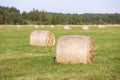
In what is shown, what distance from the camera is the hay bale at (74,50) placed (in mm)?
15016

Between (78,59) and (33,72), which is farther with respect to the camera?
(78,59)

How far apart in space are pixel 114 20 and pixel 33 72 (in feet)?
553

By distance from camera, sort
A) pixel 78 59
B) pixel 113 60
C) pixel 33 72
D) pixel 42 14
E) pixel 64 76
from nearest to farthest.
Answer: pixel 64 76 → pixel 33 72 → pixel 78 59 → pixel 113 60 → pixel 42 14

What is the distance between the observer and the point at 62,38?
15.7 m

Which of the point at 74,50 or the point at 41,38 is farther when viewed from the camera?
the point at 41,38

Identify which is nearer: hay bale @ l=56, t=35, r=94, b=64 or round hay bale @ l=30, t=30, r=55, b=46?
hay bale @ l=56, t=35, r=94, b=64

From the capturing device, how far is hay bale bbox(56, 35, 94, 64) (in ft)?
49.3

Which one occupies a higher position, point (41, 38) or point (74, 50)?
point (74, 50)

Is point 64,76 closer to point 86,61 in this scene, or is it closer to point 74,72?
point 74,72

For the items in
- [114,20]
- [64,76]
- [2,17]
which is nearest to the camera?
[64,76]

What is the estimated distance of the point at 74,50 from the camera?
1502 cm

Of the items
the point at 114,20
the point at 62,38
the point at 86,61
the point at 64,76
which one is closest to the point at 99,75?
the point at 64,76

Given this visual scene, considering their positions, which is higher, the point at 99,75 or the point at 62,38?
the point at 62,38

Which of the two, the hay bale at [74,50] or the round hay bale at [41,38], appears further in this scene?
the round hay bale at [41,38]
